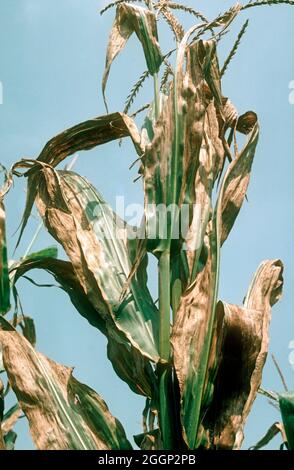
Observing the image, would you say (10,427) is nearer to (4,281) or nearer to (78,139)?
(4,281)

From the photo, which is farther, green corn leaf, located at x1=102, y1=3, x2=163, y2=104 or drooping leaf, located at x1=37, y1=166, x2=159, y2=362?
green corn leaf, located at x1=102, y1=3, x2=163, y2=104

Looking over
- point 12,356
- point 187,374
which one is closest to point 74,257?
point 12,356

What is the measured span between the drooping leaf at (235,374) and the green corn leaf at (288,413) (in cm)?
8

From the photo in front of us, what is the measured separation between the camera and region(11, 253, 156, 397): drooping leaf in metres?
1.82

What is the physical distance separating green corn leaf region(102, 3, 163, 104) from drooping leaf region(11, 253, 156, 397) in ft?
1.79

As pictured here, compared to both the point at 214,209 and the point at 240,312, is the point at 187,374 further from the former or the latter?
the point at 214,209

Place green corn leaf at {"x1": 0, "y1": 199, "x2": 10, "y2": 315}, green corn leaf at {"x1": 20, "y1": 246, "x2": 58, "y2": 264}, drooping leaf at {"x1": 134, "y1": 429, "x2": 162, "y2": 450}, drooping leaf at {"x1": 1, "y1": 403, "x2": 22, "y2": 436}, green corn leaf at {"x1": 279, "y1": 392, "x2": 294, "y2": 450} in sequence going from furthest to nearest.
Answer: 1. drooping leaf at {"x1": 1, "y1": 403, "x2": 22, "y2": 436}
2. green corn leaf at {"x1": 20, "y1": 246, "x2": 58, "y2": 264}
3. green corn leaf at {"x1": 0, "y1": 199, "x2": 10, "y2": 315}
4. drooping leaf at {"x1": 134, "y1": 429, "x2": 162, "y2": 450}
5. green corn leaf at {"x1": 279, "y1": 392, "x2": 294, "y2": 450}

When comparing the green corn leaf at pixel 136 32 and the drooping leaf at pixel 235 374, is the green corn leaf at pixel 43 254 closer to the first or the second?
the green corn leaf at pixel 136 32

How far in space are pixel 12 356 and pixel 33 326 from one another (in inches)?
24.1

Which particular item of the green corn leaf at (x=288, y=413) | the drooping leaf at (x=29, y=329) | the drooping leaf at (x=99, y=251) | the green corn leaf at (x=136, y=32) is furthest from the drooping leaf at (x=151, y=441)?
the green corn leaf at (x=136, y=32)

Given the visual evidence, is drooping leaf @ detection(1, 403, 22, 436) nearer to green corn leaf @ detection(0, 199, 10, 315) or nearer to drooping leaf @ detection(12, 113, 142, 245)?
green corn leaf @ detection(0, 199, 10, 315)

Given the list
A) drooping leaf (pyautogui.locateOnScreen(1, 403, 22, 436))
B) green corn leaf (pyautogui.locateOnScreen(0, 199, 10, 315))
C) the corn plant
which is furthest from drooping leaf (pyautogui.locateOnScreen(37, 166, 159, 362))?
drooping leaf (pyautogui.locateOnScreen(1, 403, 22, 436))

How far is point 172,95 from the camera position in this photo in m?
1.91

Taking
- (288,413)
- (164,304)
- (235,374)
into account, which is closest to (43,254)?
(164,304)
